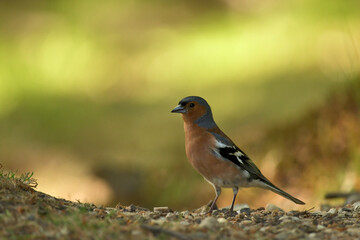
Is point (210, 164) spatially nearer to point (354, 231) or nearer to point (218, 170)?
point (218, 170)

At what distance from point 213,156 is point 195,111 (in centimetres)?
65

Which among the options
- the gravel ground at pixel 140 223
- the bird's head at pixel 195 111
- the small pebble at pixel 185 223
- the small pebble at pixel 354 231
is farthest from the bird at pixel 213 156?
the small pebble at pixel 354 231

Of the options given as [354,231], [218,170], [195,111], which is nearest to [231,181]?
[218,170]

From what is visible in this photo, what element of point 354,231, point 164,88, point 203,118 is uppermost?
point 164,88

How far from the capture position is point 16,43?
678 inches

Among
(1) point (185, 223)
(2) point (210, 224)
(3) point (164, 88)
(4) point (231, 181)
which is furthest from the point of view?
(3) point (164, 88)

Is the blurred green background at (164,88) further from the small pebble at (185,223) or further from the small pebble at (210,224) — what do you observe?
the small pebble at (210,224)

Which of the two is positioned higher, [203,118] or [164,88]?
[164,88]

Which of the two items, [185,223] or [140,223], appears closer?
[140,223]

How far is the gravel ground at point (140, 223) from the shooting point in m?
4.06

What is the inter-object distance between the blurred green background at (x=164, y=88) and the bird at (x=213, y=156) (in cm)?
285

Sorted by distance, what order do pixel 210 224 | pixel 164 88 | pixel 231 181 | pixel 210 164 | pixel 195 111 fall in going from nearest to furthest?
pixel 210 224 → pixel 210 164 → pixel 231 181 → pixel 195 111 → pixel 164 88

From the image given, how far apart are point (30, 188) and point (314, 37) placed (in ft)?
37.0

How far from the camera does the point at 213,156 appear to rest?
6.29 metres
